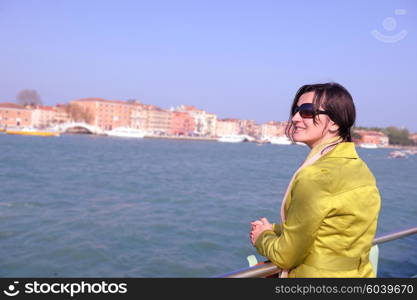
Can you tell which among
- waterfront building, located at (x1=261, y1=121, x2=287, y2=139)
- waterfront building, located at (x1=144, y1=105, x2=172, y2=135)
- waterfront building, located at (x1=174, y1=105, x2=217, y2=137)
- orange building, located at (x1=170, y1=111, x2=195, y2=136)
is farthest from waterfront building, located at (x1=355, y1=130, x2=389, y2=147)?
waterfront building, located at (x1=144, y1=105, x2=172, y2=135)

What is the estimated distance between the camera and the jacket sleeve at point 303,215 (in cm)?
95

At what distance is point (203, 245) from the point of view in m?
7.97

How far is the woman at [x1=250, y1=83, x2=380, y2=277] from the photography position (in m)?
0.96

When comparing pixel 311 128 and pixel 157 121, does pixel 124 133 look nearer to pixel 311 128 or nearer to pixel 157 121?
pixel 157 121

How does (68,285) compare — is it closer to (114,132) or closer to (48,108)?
(114,132)

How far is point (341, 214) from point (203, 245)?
720cm

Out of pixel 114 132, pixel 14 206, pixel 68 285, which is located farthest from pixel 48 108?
pixel 68 285

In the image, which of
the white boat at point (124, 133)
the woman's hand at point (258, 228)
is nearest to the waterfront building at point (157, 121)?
the white boat at point (124, 133)

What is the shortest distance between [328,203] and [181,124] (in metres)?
92.3

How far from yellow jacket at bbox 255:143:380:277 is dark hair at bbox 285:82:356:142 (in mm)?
63

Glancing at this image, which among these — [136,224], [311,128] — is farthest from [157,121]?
[311,128]

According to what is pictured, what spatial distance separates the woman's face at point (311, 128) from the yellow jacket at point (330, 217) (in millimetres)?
67

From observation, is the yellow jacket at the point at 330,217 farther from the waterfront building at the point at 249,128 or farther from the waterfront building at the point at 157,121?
the waterfront building at the point at 249,128

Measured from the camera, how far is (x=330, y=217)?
980 millimetres
